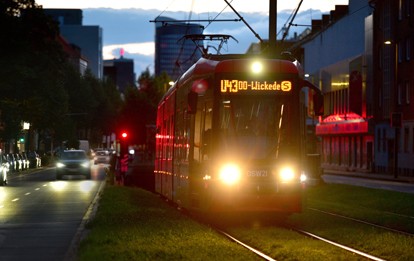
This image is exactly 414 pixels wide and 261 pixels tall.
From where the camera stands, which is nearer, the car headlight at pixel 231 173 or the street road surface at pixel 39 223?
the street road surface at pixel 39 223

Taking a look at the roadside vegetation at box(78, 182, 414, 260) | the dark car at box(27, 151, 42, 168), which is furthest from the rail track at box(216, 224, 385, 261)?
the dark car at box(27, 151, 42, 168)

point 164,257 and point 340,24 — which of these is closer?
point 164,257

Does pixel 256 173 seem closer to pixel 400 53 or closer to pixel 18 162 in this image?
pixel 400 53

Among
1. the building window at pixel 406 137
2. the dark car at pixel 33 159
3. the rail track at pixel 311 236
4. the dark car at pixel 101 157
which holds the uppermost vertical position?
the building window at pixel 406 137

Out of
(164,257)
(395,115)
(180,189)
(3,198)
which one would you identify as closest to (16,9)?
(395,115)

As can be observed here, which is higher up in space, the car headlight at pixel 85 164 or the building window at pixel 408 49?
the building window at pixel 408 49

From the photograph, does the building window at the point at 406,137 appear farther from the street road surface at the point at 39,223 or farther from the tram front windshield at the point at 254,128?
the tram front windshield at the point at 254,128

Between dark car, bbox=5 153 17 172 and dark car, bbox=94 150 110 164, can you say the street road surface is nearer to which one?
dark car, bbox=5 153 17 172

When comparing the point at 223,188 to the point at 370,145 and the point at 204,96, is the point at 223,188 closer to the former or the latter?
the point at 204,96

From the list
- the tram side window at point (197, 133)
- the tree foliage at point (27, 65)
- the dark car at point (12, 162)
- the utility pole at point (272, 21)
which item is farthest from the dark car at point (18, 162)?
the tram side window at point (197, 133)

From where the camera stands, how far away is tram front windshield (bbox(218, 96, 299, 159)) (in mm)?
21781

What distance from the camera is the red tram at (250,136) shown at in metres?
21.8

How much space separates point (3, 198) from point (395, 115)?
3204 centimetres

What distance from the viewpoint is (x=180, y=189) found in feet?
83.7
